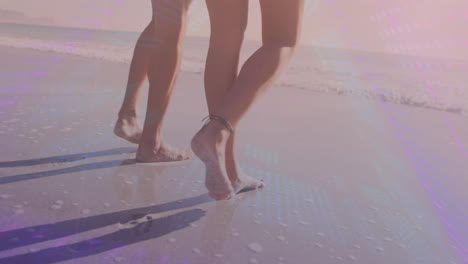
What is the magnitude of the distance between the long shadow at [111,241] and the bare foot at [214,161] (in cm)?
8

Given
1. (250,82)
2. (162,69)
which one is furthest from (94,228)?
(162,69)

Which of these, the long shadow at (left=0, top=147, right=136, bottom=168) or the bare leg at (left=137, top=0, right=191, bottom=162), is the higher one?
the bare leg at (left=137, top=0, right=191, bottom=162)

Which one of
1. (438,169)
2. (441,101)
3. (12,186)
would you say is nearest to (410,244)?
(438,169)

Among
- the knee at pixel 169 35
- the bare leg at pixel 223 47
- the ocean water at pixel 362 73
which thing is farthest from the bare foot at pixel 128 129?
the ocean water at pixel 362 73

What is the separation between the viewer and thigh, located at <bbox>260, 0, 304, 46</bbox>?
1.34 m

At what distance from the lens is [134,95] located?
6.18 ft

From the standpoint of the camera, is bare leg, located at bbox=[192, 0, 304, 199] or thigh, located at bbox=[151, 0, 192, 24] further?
thigh, located at bbox=[151, 0, 192, 24]

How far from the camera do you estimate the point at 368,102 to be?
3.77m

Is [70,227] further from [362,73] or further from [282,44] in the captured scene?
[362,73]

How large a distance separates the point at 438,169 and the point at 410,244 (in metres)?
0.84

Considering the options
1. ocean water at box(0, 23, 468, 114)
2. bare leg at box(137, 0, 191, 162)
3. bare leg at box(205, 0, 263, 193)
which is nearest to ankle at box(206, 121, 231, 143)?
bare leg at box(205, 0, 263, 193)

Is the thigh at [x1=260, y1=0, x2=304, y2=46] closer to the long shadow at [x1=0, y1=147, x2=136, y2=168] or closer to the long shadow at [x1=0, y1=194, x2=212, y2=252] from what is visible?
the long shadow at [x1=0, y1=194, x2=212, y2=252]

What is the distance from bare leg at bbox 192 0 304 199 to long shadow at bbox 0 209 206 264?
12cm

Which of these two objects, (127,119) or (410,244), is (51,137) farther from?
(410,244)
